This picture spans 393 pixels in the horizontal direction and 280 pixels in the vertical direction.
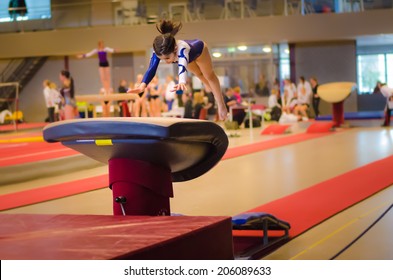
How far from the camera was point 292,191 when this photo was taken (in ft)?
22.2

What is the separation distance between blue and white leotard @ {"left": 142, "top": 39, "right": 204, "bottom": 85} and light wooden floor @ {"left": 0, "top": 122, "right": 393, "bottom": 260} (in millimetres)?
1355

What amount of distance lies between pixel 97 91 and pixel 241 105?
8542 mm

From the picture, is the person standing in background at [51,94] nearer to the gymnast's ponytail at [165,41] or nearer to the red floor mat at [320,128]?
the red floor mat at [320,128]

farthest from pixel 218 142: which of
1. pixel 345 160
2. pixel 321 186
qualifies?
pixel 345 160

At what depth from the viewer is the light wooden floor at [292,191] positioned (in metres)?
4.52

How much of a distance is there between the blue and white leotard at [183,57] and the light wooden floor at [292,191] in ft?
4.45

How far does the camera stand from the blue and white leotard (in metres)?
4.39

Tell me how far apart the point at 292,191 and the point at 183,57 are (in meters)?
2.76

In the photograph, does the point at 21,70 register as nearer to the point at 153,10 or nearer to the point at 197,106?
the point at 153,10

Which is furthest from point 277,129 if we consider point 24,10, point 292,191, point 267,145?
point 24,10

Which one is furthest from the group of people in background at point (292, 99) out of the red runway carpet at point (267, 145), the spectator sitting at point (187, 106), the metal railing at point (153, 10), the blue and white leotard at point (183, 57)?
the blue and white leotard at point (183, 57)

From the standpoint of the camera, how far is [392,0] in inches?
768

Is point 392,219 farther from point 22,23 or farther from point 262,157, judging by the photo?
point 22,23

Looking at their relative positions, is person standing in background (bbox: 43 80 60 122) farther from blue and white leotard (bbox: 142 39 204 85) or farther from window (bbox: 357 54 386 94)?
blue and white leotard (bbox: 142 39 204 85)
